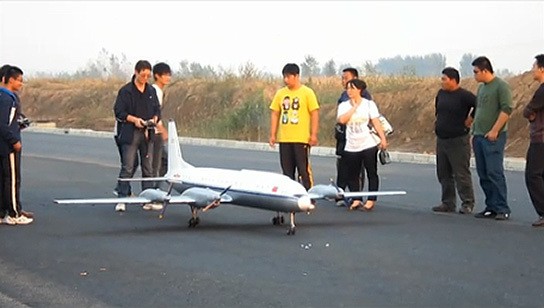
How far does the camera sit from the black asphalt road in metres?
8.66

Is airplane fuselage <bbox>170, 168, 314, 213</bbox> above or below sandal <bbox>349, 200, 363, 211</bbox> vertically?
above

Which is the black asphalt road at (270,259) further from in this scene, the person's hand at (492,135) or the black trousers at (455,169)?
the person's hand at (492,135)

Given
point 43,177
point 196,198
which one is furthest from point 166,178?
point 43,177

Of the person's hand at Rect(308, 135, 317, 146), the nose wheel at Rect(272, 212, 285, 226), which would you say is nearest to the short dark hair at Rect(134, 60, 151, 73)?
the person's hand at Rect(308, 135, 317, 146)

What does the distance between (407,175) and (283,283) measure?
485 inches

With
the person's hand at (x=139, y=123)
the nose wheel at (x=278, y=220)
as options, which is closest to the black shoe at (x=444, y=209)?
the nose wheel at (x=278, y=220)

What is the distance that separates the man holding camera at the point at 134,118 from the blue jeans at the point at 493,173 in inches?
174

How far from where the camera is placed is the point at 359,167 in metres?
15.0

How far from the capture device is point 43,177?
21031 mm

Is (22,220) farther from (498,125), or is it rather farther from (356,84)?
(498,125)

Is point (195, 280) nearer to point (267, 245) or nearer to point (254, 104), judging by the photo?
point (267, 245)

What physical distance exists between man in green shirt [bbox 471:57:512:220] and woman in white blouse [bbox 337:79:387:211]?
1493 mm

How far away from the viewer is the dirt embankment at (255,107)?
33688 mm

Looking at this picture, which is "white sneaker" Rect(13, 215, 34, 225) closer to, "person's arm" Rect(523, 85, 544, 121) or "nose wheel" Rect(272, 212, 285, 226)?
"nose wheel" Rect(272, 212, 285, 226)
